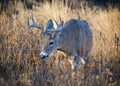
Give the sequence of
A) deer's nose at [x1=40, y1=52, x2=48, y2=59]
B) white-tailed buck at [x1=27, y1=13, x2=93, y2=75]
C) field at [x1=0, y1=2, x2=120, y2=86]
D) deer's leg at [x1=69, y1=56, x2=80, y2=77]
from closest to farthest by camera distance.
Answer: field at [x1=0, y1=2, x2=120, y2=86], deer's nose at [x1=40, y1=52, x2=48, y2=59], white-tailed buck at [x1=27, y1=13, x2=93, y2=75], deer's leg at [x1=69, y1=56, x2=80, y2=77]

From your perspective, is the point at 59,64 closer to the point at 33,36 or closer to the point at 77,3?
the point at 33,36

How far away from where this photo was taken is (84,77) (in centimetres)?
761

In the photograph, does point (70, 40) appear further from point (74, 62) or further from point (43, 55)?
point (43, 55)

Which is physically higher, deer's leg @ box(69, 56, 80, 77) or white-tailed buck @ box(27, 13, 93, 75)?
white-tailed buck @ box(27, 13, 93, 75)

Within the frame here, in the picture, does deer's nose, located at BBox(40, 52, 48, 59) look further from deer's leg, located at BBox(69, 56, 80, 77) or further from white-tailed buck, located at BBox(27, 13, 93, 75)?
deer's leg, located at BBox(69, 56, 80, 77)

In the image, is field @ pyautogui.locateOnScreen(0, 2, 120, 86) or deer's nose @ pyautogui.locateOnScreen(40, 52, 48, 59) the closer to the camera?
field @ pyautogui.locateOnScreen(0, 2, 120, 86)

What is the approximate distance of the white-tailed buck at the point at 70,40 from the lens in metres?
8.35

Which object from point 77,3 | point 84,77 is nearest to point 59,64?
point 84,77

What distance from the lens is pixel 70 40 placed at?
9039 millimetres

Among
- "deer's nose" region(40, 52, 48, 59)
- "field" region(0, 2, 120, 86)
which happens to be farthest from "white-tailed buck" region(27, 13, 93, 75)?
"field" region(0, 2, 120, 86)

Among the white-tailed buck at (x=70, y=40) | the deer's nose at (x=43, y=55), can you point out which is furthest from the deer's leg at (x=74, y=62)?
the deer's nose at (x=43, y=55)

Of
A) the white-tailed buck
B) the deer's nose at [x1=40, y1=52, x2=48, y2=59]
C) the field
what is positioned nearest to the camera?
the field

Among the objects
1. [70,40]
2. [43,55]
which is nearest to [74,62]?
[70,40]

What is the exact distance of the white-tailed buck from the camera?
27.4 feet
